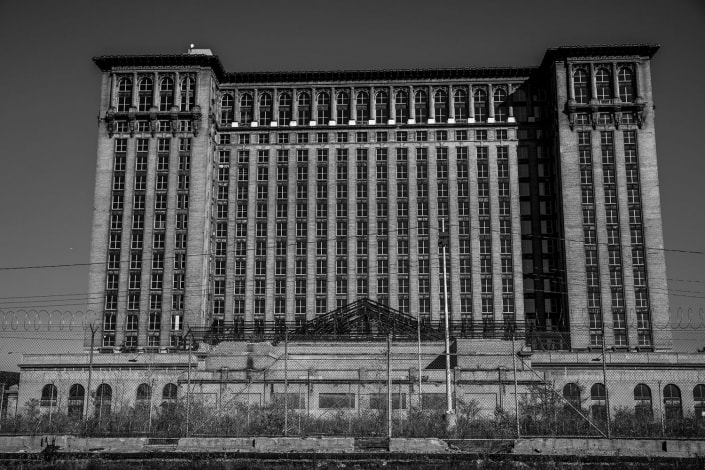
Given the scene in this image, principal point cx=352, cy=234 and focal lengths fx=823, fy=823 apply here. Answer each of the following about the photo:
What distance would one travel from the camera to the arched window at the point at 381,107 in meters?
111

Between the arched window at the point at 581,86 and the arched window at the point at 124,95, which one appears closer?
the arched window at the point at 581,86

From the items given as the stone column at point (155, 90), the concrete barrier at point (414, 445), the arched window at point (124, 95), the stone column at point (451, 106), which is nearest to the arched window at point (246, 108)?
the stone column at point (155, 90)

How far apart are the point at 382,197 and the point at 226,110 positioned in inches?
Result: 973

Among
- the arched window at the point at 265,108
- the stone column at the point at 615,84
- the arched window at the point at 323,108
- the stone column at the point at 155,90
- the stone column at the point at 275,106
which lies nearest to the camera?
the stone column at the point at 615,84

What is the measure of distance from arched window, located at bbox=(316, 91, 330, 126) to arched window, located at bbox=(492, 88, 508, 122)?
22.4m

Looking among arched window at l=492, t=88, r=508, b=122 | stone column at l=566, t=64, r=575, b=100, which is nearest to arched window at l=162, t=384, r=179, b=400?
arched window at l=492, t=88, r=508, b=122

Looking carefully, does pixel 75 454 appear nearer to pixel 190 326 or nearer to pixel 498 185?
pixel 190 326

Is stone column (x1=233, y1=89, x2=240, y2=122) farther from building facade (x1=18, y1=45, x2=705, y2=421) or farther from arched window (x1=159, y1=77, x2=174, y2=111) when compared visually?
arched window (x1=159, y1=77, x2=174, y2=111)

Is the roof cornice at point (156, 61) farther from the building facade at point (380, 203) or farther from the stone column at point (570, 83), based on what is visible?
the stone column at point (570, 83)

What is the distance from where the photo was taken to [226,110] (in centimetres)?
11244

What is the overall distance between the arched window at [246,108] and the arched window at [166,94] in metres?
9.99

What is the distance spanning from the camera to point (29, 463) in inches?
1309

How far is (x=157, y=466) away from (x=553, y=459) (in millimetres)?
16112

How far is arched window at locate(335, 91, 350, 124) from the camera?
365ft
